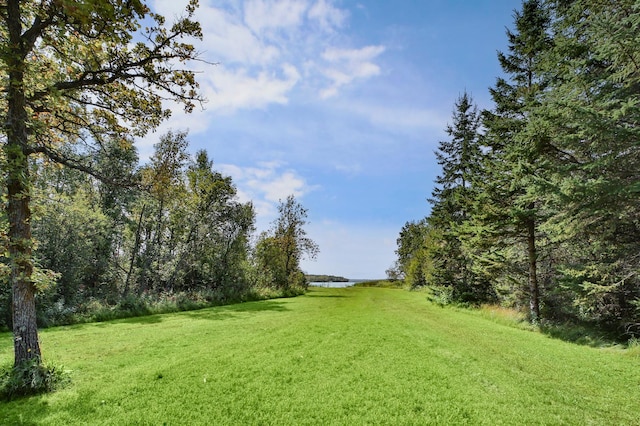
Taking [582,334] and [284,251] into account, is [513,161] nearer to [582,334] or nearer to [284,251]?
[582,334]

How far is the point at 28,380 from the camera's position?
5.45m

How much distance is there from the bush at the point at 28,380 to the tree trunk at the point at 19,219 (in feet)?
0.48

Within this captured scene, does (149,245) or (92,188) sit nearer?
(149,245)

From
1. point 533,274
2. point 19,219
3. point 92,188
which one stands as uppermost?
point 92,188

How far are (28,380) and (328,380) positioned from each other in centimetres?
538

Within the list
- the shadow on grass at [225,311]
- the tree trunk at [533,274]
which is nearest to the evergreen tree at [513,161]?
the tree trunk at [533,274]

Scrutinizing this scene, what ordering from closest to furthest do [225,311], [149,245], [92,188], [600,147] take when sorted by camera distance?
[600,147], [225,311], [149,245], [92,188]

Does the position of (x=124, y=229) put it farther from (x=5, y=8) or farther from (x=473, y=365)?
(x=473, y=365)

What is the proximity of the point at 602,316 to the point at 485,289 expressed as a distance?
32.5ft

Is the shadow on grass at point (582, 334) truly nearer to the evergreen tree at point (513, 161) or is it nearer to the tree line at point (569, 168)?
the tree line at point (569, 168)

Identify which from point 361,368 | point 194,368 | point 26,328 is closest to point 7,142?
point 26,328

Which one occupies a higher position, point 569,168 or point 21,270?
point 569,168

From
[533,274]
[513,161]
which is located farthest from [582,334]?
[513,161]

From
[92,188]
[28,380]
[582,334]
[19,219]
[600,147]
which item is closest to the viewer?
[28,380]
